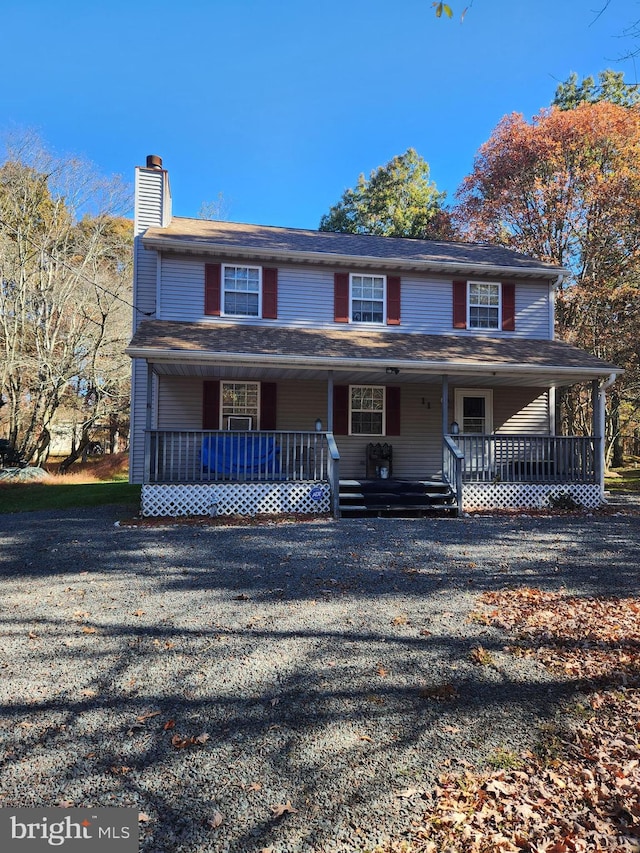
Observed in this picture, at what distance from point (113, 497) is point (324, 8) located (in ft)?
36.2

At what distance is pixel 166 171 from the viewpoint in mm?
13016

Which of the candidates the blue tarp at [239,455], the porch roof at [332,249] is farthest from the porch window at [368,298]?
the blue tarp at [239,455]

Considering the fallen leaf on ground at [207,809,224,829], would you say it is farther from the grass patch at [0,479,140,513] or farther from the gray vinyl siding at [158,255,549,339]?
the gray vinyl siding at [158,255,549,339]

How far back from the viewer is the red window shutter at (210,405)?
12.2 metres

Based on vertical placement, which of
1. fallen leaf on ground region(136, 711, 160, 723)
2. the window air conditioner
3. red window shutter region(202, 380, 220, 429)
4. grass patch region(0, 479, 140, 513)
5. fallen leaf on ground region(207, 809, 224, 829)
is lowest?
fallen leaf on ground region(207, 809, 224, 829)

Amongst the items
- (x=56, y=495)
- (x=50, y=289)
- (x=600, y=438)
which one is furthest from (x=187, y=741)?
(x=50, y=289)

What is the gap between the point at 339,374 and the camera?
38.5 ft

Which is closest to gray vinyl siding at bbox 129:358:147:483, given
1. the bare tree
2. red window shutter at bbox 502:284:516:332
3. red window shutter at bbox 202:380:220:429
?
red window shutter at bbox 202:380:220:429

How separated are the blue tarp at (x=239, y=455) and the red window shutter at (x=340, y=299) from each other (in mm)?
3991

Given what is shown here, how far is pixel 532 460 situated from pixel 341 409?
468cm

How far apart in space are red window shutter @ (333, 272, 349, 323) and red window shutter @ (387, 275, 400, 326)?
1.11 meters

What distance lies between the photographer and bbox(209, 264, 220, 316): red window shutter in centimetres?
1222

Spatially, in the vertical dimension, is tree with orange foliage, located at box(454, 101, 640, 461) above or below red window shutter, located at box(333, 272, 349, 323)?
above

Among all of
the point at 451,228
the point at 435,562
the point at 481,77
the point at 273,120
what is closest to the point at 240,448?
the point at 435,562
